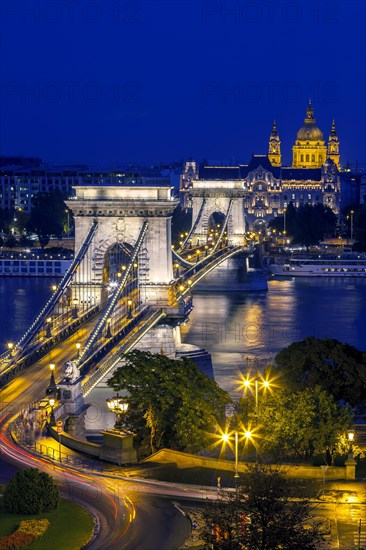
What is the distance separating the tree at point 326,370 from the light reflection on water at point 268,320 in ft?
23.0

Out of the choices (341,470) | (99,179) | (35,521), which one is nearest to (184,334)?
(99,179)

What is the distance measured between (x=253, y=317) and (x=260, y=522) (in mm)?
44967

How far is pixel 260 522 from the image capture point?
1448cm

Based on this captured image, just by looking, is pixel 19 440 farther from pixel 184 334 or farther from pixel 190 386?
pixel 184 334

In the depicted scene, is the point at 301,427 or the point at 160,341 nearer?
the point at 301,427

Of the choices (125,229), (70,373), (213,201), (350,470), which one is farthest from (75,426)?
(213,201)

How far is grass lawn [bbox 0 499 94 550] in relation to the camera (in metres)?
16.3

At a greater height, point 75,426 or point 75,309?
point 75,309

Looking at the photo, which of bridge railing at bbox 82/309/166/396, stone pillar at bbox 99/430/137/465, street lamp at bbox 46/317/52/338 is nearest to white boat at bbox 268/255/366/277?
bridge railing at bbox 82/309/166/396

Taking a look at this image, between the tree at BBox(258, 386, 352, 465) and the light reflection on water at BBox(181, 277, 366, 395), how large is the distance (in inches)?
524

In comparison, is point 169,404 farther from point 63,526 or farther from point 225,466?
point 63,526

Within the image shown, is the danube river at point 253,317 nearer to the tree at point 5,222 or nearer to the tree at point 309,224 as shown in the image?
the tree at point 309,224

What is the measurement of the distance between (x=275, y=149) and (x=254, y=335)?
92.7 meters

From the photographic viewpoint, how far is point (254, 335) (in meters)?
51.2
